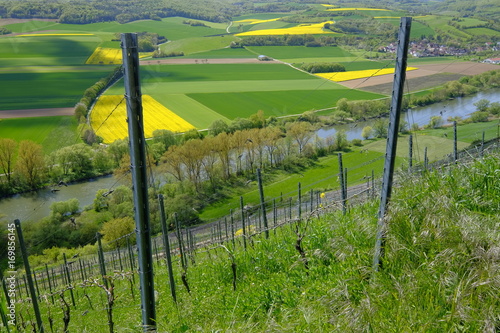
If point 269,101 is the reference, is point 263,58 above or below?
above

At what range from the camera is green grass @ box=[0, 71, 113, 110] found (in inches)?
1704

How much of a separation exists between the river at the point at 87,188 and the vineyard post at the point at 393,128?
739 inches

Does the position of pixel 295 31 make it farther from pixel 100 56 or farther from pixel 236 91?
pixel 100 56

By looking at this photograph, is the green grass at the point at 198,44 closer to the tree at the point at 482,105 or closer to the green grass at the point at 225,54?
the green grass at the point at 225,54

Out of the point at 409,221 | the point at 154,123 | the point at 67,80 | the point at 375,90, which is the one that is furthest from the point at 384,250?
the point at 67,80

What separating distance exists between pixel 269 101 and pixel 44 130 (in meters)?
24.4

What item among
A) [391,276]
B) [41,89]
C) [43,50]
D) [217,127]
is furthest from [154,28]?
[391,276]

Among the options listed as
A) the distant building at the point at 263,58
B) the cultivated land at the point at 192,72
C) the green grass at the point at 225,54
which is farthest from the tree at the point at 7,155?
the distant building at the point at 263,58

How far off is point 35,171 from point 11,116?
15.5m

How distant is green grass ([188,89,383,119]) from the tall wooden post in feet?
128

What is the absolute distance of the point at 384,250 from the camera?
5.11 metres

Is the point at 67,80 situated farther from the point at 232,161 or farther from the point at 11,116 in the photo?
the point at 232,161

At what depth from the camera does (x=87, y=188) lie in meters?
32.2

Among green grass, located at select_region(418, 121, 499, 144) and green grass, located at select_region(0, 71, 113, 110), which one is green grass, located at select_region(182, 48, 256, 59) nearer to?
green grass, located at select_region(0, 71, 113, 110)
